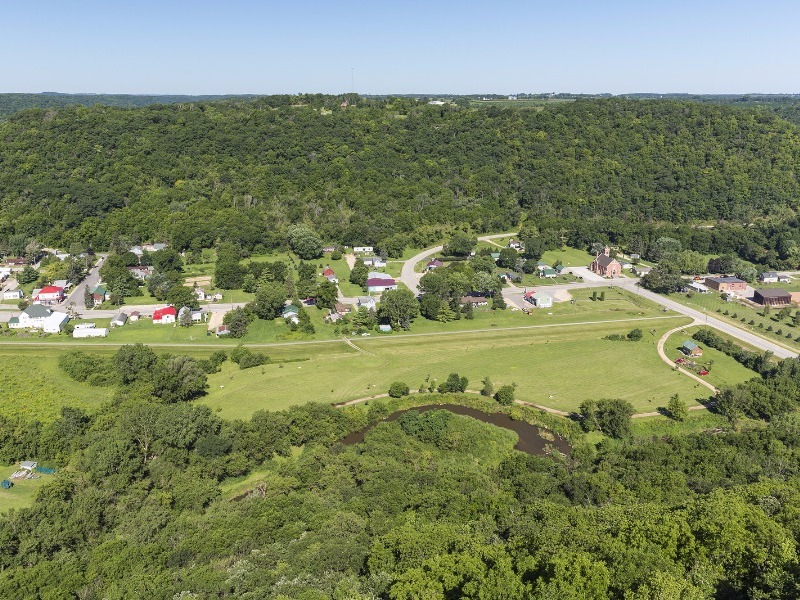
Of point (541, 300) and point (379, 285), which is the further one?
point (379, 285)

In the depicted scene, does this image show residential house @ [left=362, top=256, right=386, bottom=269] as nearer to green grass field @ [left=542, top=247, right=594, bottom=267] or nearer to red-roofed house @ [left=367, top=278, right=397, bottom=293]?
red-roofed house @ [left=367, top=278, right=397, bottom=293]

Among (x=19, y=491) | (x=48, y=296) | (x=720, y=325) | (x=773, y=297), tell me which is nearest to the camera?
(x=19, y=491)

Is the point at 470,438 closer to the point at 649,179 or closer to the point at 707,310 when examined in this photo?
the point at 707,310

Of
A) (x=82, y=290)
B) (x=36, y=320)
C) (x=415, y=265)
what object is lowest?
(x=36, y=320)

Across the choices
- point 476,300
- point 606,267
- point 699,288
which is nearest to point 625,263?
point 606,267

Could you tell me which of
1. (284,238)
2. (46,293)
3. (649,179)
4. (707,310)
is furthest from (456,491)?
(649,179)

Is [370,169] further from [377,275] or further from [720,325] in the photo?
[720,325]

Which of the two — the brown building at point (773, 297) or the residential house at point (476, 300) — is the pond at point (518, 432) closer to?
the residential house at point (476, 300)
